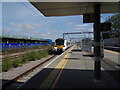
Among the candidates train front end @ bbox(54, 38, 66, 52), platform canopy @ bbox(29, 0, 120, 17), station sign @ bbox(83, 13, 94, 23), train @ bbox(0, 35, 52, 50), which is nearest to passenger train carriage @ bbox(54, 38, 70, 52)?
train front end @ bbox(54, 38, 66, 52)

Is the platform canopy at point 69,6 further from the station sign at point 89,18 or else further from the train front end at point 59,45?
the train front end at point 59,45

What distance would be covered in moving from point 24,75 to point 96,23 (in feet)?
16.3

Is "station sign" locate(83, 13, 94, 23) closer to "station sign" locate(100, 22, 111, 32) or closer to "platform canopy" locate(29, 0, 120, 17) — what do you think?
"platform canopy" locate(29, 0, 120, 17)

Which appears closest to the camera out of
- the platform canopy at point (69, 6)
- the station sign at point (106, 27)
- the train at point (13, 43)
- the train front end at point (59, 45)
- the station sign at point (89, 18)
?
the platform canopy at point (69, 6)

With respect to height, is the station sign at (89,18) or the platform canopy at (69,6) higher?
the platform canopy at (69,6)

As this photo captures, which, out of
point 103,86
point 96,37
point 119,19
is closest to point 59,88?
point 103,86

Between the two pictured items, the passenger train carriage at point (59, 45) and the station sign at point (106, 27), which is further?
the passenger train carriage at point (59, 45)

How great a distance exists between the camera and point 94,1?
6.66 metres

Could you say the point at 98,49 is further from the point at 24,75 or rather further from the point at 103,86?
the point at 24,75

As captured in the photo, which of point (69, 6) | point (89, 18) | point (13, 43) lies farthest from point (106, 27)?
point (13, 43)

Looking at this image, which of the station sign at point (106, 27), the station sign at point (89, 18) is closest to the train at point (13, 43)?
the station sign at point (89, 18)

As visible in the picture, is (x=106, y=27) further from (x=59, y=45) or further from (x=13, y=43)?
(x=13, y=43)

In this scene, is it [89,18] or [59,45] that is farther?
[59,45]

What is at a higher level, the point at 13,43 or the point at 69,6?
the point at 69,6
